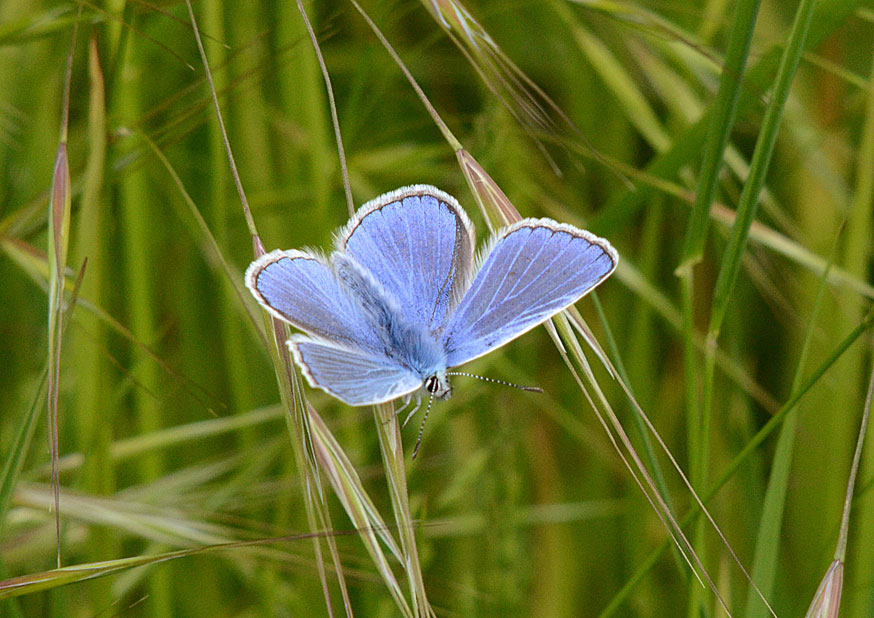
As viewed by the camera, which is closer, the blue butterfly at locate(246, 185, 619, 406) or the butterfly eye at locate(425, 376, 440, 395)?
the blue butterfly at locate(246, 185, 619, 406)

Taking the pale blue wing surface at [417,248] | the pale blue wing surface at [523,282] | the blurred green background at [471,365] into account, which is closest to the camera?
the pale blue wing surface at [523,282]

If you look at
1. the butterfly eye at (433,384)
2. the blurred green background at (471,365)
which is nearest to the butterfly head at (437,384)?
the butterfly eye at (433,384)

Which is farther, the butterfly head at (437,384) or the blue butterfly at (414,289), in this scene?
the butterfly head at (437,384)

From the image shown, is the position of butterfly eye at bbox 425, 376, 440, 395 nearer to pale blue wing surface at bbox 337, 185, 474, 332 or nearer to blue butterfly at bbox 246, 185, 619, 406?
blue butterfly at bbox 246, 185, 619, 406

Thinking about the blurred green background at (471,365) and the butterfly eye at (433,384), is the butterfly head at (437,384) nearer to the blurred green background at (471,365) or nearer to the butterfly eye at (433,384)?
the butterfly eye at (433,384)

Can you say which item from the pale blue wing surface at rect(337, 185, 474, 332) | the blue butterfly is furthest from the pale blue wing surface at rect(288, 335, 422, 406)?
the pale blue wing surface at rect(337, 185, 474, 332)

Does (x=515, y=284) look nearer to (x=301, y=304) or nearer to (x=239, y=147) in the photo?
(x=301, y=304)

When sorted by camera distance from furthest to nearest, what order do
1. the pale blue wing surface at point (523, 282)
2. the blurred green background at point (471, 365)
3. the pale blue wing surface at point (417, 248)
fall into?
1. the pale blue wing surface at point (417, 248)
2. the blurred green background at point (471, 365)
3. the pale blue wing surface at point (523, 282)
